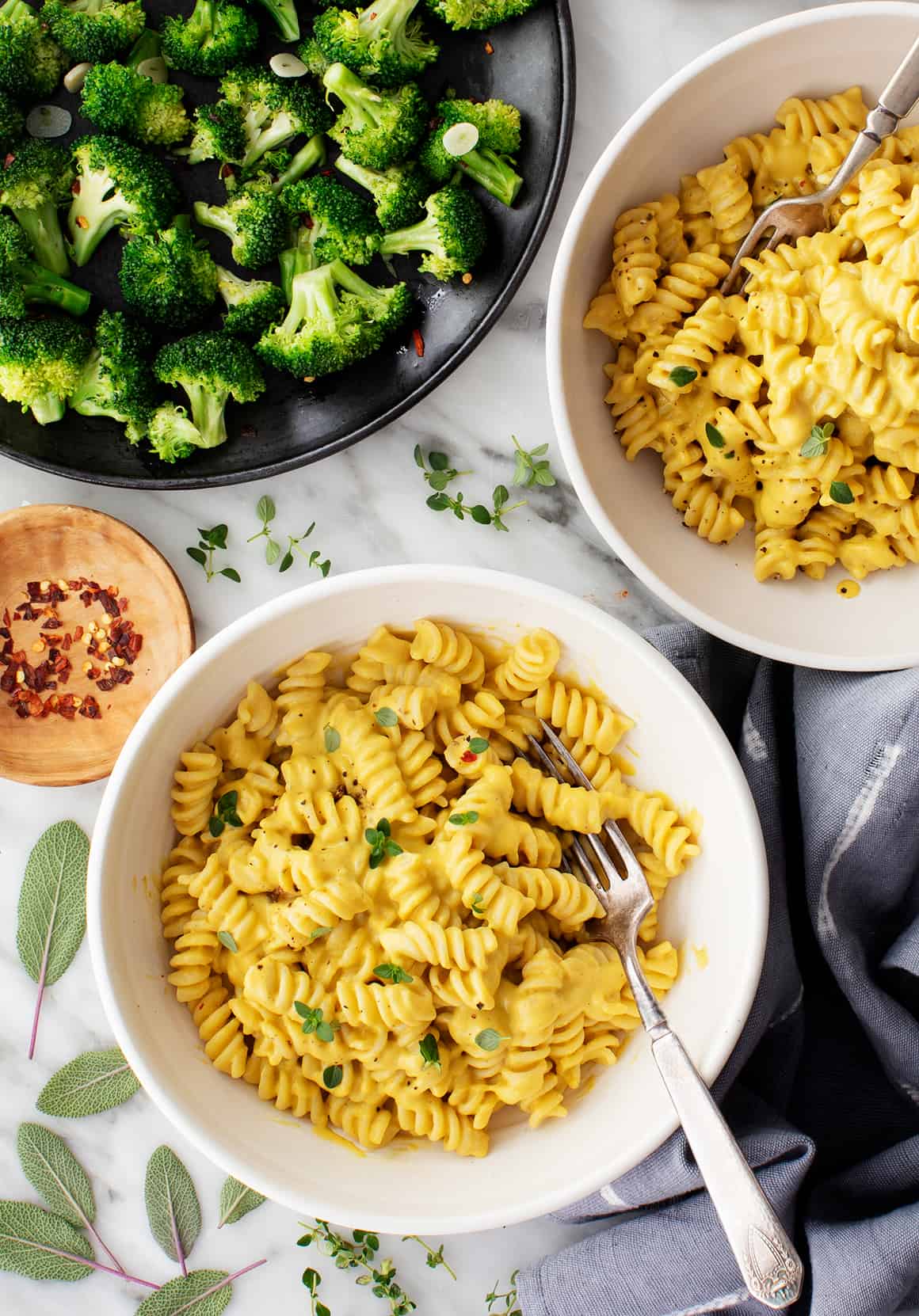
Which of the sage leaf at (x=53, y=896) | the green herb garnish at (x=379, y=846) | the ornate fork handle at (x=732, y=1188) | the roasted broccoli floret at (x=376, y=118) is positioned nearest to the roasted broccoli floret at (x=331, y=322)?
the roasted broccoli floret at (x=376, y=118)

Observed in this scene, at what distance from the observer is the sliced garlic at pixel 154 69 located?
243cm

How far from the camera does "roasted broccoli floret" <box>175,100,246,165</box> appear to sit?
240 cm

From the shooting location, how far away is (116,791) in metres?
2.04

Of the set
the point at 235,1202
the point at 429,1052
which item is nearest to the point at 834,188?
the point at 429,1052

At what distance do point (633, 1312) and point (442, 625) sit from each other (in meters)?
1.55

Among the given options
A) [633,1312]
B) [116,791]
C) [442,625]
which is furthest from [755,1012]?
[116,791]

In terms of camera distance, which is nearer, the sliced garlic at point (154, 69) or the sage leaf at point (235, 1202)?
the sliced garlic at point (154, 69)

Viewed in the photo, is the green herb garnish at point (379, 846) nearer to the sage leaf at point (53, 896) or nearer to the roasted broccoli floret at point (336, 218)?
the sage leaf at point (53, 896)

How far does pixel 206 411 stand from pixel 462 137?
0.81 meters

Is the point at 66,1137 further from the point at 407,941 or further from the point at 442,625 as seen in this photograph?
the point at 442,625

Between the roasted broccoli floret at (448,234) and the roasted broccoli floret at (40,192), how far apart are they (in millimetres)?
769

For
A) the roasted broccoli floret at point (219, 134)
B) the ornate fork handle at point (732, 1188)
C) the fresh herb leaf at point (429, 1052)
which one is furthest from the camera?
the roasted broccoli floret at point (219, 134)

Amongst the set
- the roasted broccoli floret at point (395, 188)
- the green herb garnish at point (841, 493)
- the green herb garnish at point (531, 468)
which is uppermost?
the roasted broccoli floret at point (395, 188)

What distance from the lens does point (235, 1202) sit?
2691 millimetres
